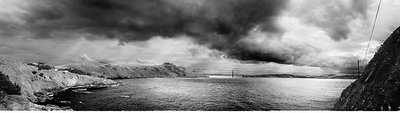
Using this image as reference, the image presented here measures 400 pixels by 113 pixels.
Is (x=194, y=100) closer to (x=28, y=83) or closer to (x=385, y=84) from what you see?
(x=28, y=83)

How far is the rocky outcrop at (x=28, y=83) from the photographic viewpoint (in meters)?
33.6

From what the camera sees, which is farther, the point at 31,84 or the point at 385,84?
the point at 31,84

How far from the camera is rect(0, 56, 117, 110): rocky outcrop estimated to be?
33.6 meters

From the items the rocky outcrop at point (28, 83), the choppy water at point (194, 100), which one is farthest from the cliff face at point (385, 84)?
the choppy water at point (194, 100)

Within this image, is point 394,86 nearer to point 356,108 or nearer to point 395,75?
point 395,75

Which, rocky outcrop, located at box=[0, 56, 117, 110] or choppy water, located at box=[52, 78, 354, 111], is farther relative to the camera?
choppy water, located at box=[52, 78, 354, 111]

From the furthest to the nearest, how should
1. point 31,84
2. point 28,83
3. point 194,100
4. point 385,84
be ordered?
point 31,84 → point 28,83 → point 194,100 → point 385,84

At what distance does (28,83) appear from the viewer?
67000mm

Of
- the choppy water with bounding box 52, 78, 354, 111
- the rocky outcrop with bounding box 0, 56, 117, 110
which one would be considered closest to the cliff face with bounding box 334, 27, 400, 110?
the rocky outcrop with bounding box 0, 56, 117, 110

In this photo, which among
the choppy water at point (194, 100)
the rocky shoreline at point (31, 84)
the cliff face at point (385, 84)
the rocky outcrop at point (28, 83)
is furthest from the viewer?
the choppy water at point (194, 100)

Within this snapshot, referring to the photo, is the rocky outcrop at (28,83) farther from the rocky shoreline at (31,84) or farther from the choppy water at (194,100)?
the choppy water at (194,100)

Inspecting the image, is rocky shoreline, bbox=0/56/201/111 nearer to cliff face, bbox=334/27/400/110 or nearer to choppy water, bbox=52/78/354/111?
choppy water, bbox=52/78/354/111

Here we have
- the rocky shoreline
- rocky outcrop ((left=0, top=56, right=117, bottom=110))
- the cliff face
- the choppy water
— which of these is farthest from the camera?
the choppy water

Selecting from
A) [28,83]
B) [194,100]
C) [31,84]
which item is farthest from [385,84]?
[31,84]
